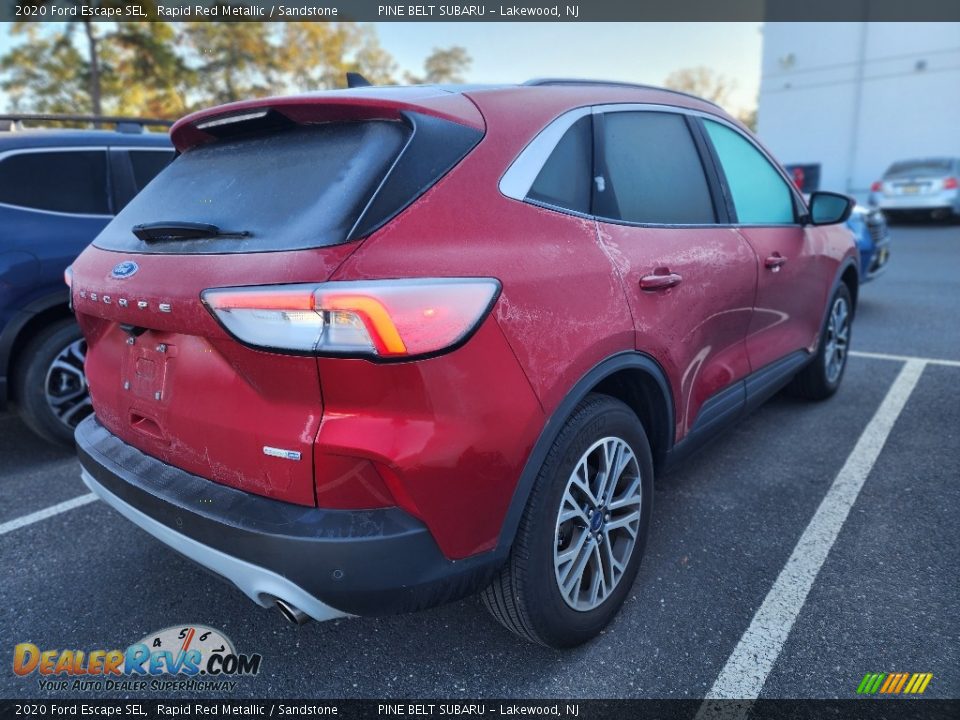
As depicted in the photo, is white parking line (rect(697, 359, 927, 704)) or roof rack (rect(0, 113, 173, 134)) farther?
roof rack (rect(0, 113, 173, 134))

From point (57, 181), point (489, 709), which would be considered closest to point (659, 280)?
point (489, 709)

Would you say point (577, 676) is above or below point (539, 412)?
below

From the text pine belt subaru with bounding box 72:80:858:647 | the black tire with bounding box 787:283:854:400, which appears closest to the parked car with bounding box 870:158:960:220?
the black tire with bounding box 787:283:854:400

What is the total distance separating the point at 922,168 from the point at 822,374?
16289mm

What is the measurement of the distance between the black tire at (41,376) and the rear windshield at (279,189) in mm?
1803

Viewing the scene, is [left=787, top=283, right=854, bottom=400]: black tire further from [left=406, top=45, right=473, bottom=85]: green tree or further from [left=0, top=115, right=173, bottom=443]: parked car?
[left=406, top=45, right=473, bottom=85]: green tree

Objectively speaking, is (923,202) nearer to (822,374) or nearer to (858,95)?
(858,95)

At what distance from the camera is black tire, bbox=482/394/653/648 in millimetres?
1897

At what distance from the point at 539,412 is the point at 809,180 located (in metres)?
18.6

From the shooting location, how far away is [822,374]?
4285 millimetres

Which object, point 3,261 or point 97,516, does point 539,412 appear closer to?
point 97,516

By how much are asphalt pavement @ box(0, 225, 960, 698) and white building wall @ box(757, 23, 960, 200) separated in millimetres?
25197

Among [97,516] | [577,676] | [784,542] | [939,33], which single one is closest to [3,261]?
[97,516]

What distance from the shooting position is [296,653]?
2215 millimetres
